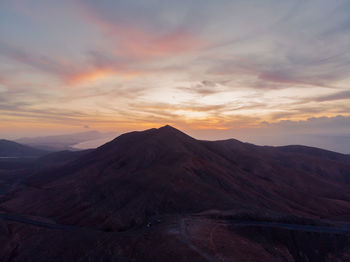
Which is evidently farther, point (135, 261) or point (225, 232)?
point (225, 232)

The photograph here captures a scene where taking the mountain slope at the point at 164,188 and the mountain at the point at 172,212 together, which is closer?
the mountain at the point at 172,212

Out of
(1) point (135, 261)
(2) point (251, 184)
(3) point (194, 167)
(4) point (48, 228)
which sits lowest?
(4) point (48, 228)

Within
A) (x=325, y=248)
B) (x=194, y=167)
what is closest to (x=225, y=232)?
(x=325, y=248)

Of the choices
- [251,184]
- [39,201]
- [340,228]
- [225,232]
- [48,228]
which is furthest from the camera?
[251,184]

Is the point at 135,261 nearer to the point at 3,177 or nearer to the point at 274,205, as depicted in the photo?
the point at 274,205

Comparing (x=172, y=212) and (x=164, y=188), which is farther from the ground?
(x=164, y=188)

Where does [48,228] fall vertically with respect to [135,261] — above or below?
below

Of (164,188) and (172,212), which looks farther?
(164,188)

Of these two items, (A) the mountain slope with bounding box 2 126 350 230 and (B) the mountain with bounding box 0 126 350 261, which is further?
(A) the mountain slope with bounding box 2 126 350 230
